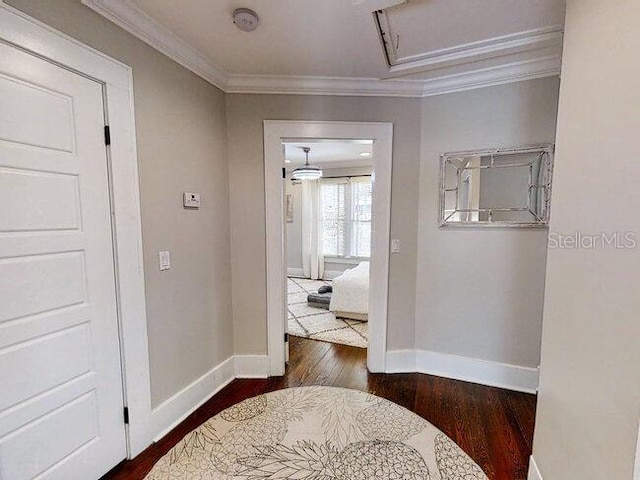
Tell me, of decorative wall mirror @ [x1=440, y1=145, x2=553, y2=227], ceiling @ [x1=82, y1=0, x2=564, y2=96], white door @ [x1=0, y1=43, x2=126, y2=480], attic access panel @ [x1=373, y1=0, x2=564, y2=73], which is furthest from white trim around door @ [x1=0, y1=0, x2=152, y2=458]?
decorative wall mirror @ [x1=440, y1=145, x2=553, y2=227]

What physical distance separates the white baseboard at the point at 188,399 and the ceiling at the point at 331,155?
3.24 metres

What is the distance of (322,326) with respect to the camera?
3838mm

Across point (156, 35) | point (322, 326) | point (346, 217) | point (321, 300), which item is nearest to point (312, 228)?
point (346, 217)

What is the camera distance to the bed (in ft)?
12.8

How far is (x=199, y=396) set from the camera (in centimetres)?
221

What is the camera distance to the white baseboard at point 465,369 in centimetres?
238

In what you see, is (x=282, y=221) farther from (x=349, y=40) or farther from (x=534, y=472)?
(x=534, y=472)

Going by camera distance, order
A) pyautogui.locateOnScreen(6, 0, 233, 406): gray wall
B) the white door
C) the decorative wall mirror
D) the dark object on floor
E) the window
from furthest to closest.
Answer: the window, the dark object on floor, the decorative wall mirror, pyautogui.locateOnScreen(6, 0, 233, 406): gray wall, the white door

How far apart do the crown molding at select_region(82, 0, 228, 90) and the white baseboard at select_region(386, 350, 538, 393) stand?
2.72m

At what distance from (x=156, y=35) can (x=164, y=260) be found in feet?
4.40

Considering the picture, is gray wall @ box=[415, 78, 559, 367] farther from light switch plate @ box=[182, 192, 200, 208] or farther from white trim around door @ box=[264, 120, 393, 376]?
light switch plate @ box=[182, 192, 200, 208]

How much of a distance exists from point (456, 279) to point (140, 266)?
236cm

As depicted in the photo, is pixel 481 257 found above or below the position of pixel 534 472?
above

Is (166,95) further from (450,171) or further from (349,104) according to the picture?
(450,171)
